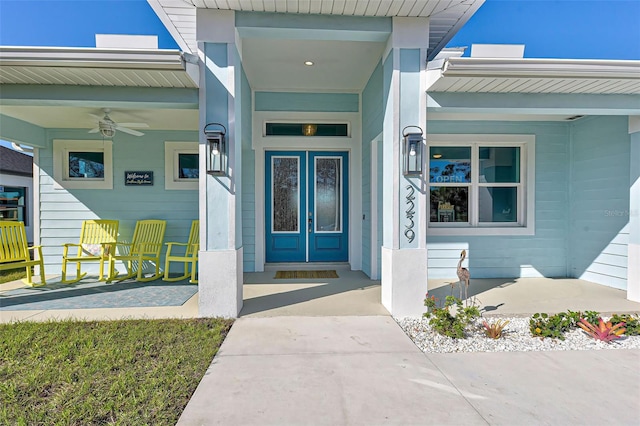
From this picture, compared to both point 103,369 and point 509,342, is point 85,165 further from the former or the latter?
point 509,342

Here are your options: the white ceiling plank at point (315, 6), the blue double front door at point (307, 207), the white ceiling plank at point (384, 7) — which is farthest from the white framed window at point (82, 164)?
the white ceiling plank at point (384, 7)

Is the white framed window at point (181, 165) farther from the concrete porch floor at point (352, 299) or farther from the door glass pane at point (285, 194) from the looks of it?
the concrete porch floor at point (352, 299)

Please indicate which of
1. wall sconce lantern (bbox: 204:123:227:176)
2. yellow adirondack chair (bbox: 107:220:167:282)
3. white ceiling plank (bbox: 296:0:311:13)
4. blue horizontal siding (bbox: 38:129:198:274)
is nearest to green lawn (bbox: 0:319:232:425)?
wall sconce lantern (bbox: 204:123:227:176)

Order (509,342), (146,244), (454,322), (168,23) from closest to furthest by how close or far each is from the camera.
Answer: (509,342) → (454,322) → (168,23) → (146,244)

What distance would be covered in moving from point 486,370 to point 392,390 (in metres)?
0.84

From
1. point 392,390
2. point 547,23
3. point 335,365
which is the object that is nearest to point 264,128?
point 335,365

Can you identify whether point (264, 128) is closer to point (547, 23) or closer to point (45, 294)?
point (45, 294)

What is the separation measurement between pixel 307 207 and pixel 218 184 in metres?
2.65

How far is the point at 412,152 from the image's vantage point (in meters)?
3.51

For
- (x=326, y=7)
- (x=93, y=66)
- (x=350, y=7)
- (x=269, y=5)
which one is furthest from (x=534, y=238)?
(x=93, y=66)

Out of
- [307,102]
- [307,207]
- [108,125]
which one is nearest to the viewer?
[108,125]

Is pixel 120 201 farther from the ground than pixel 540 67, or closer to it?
closer to it

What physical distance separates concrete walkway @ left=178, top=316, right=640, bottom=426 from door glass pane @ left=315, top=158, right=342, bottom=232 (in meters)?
3.12

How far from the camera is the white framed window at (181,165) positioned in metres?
5.74
